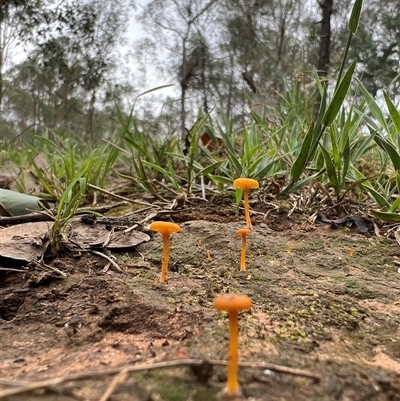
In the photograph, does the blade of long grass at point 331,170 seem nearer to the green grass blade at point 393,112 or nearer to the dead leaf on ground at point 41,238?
the green grass blade at point 393,112

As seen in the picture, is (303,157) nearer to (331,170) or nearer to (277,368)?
(331,170)

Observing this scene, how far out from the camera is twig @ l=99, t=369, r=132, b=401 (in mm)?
513

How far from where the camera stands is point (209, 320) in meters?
0.78

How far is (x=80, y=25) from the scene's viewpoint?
9586mm

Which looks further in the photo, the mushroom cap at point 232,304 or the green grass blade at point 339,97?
the green grass blade at point 339,97

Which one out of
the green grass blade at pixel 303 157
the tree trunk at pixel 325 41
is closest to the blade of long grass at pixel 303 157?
the green grass blade at pixel 303 157

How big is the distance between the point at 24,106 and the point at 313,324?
51.3ft

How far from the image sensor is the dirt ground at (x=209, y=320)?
1.89 feet

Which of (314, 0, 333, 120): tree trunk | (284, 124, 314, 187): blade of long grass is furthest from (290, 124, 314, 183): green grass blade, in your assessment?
(314, 0, 333, 120): tree trunk

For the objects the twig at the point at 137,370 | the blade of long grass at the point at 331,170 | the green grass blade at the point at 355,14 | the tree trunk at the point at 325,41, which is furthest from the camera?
the tree trunk at the point at 325,41

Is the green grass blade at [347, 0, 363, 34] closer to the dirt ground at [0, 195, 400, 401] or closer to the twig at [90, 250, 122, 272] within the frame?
the dirt ground at [0, 195, 400, 401]

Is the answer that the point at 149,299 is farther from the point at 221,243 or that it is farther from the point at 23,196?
the point at 23,196

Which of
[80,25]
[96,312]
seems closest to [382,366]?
[96,312]

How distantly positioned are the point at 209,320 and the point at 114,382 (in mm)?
283
